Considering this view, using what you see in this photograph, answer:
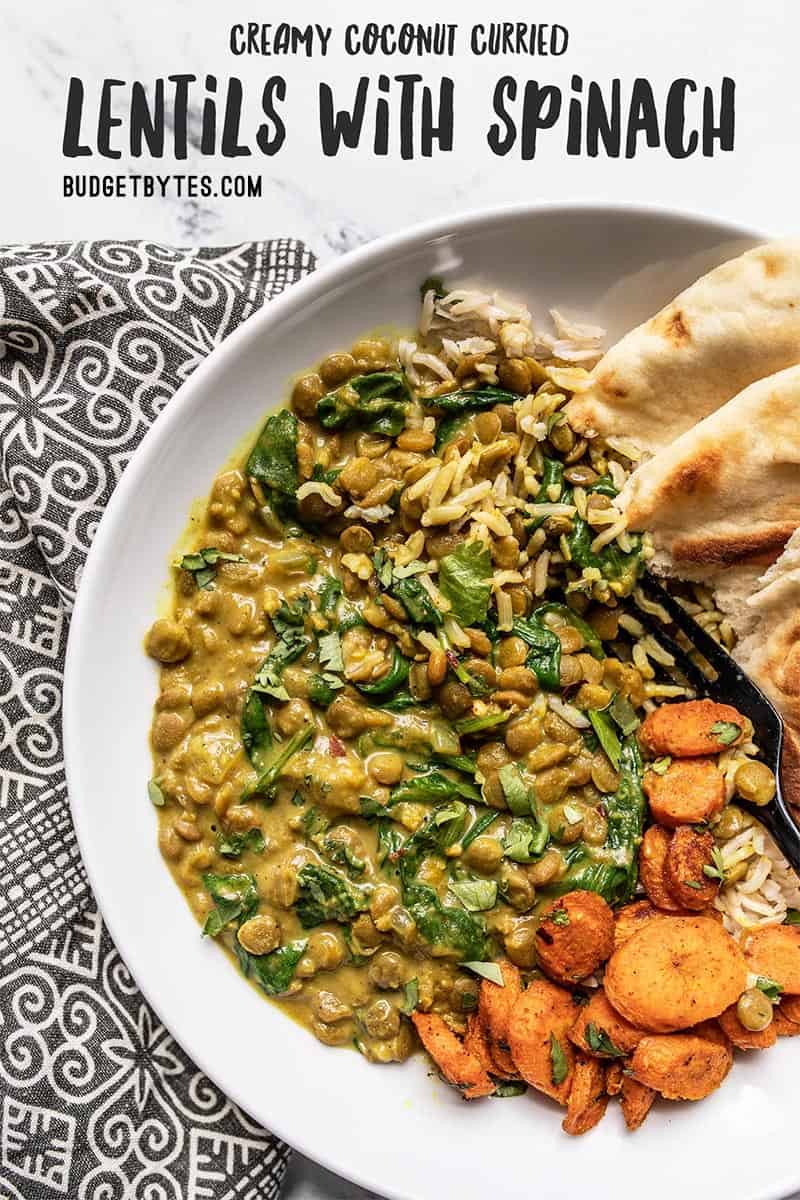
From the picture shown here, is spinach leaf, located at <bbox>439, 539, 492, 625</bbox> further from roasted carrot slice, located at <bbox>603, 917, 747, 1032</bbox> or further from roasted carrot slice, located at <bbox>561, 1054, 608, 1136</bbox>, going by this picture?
roasted carrot slice, located at <bbox>561, 1054, 608, 1136</bbox>

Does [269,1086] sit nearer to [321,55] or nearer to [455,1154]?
[455,1154]

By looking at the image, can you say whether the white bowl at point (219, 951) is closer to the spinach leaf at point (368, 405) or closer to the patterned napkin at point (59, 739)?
the spinach leaf at point (368, 405)

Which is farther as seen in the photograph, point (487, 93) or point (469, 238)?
point (487, 93)

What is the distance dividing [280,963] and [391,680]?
49.1 inches

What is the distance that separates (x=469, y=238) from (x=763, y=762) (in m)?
2.44

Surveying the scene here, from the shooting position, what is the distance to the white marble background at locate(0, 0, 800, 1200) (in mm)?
5191

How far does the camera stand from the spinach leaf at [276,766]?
4297 millimetres

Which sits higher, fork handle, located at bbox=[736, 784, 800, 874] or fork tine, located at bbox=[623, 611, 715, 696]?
fork tine, located at bbox=[623, 611, 715, 696]

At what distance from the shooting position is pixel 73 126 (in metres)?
5.24

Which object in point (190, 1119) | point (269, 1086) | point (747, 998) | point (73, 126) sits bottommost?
point (190, 1119)

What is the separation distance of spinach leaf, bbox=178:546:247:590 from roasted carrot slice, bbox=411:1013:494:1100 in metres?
1.97

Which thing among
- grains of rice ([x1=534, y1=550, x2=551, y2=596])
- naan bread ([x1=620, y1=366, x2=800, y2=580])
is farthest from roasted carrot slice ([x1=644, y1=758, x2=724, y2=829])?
grains of rice ([x1=534, y1=550, x2=551, y2=596])

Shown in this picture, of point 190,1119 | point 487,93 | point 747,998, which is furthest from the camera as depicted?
point 487,93

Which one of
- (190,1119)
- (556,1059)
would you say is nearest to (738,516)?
(556,1059)
